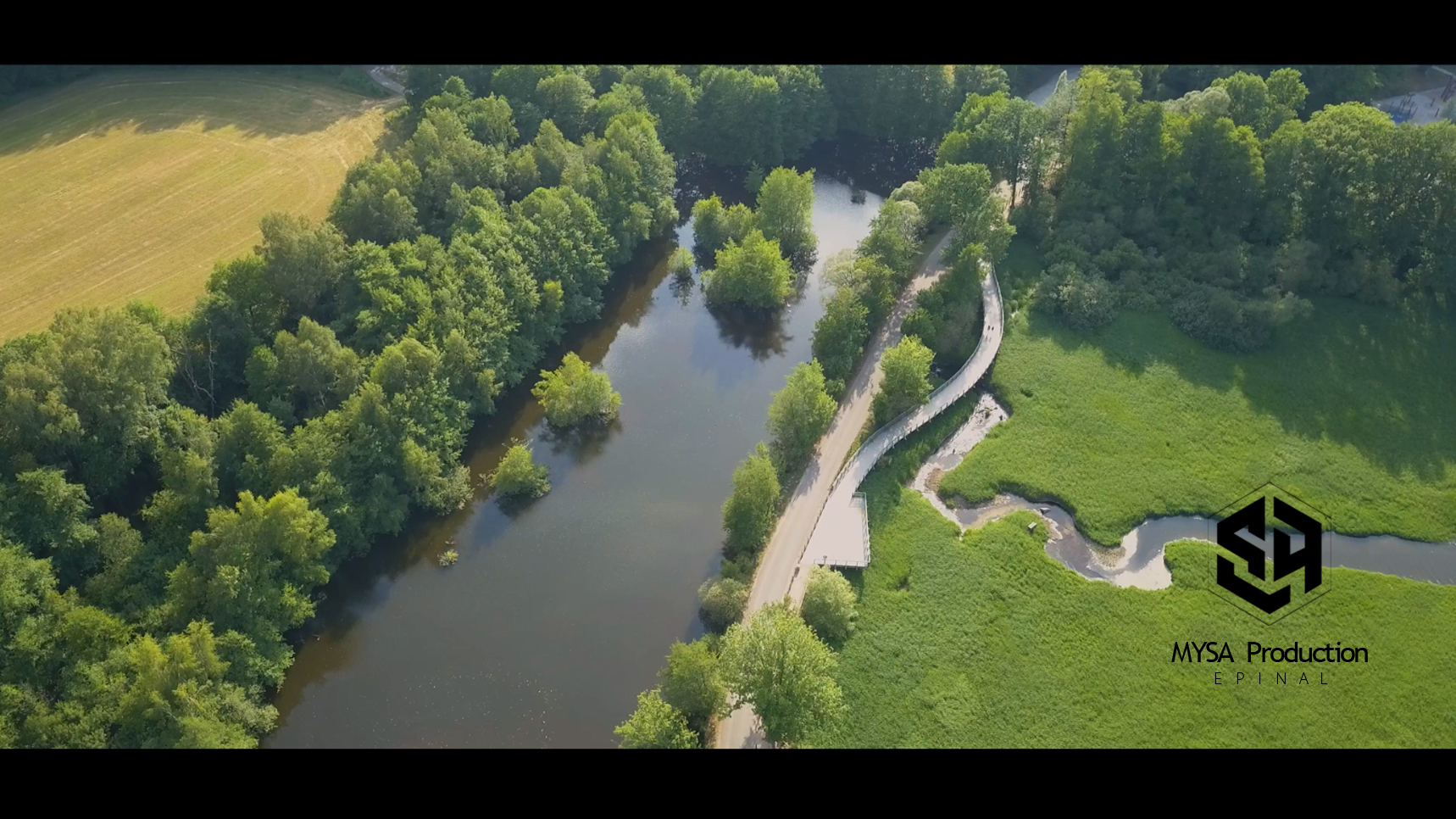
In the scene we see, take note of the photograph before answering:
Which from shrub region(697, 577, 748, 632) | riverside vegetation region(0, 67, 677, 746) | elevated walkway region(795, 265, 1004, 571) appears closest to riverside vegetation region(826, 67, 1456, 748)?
elevated walkway region(795, 265, 1004, 571)

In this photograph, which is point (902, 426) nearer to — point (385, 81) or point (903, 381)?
point (903, 381)

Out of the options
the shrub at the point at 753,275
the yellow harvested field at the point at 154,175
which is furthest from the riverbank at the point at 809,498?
the yellow harvested field at the point at 154,175

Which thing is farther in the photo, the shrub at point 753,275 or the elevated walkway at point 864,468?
the shrub at point 753,275

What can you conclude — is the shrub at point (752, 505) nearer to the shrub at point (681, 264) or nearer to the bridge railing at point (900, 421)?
the bridge railing at point (900, 421)

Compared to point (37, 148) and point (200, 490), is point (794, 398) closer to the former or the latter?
point (200, 490)

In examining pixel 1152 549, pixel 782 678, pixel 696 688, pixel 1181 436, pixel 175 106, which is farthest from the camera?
pixel 175 106

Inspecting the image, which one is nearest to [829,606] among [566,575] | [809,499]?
[809,499]

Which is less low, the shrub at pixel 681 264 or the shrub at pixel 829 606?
the shrub at pixel 681 264
